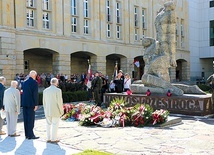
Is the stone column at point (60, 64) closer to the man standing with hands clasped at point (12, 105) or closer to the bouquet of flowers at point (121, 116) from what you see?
the bouquet of flowers at point (121, 116)

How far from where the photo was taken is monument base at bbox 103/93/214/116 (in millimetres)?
12602

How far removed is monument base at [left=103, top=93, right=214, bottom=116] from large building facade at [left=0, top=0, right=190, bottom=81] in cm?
1312

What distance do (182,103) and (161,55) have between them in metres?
2.73

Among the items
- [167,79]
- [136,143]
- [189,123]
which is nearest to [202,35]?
[167,79]

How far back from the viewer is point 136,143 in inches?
313

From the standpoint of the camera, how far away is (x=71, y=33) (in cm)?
2931

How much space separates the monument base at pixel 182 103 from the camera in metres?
12.6

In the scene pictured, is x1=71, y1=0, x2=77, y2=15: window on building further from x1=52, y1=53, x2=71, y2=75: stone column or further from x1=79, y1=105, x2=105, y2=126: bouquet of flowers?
x1=79, y1=105, x2=105, y2=126: bouquet of flowers

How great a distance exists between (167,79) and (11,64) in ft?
44.0

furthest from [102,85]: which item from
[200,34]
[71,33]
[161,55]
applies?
[200,34]

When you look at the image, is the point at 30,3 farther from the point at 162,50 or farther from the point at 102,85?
the point at 162,50

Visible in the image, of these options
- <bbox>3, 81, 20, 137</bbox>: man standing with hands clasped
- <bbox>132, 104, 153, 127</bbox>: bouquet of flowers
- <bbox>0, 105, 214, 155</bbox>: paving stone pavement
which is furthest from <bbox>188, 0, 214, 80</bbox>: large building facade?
<bbox>3, 81, 20, 137</bbox>: man standing with hands clasped

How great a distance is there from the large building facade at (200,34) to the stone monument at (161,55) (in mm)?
32671

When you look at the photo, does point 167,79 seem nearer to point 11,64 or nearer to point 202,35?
point 11,64
